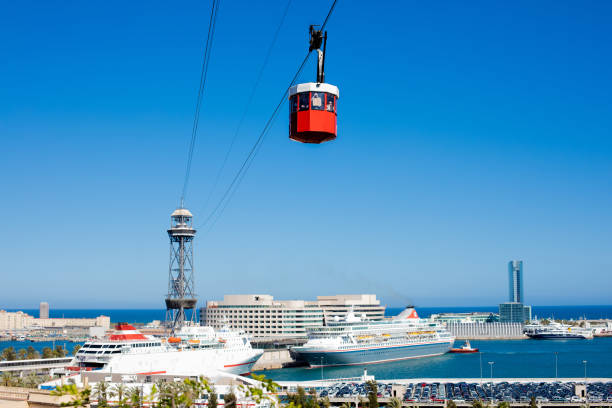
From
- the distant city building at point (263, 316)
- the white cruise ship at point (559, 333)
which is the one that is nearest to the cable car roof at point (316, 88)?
the distant city building at point (263, 316)

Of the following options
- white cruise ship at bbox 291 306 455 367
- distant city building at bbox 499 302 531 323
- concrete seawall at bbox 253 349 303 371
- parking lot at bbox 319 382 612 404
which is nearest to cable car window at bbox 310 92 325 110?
→ parking lot at bbox 319 382 612 404

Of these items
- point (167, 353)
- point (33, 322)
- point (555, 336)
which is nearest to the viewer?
point (167, 353)

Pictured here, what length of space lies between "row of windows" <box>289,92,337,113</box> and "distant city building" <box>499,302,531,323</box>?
13003cm

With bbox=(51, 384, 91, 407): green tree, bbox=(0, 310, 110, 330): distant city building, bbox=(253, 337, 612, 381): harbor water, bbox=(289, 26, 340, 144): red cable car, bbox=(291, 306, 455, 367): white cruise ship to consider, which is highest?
bbox=(289, 26, 340, 144): red cable car

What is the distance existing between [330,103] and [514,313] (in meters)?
133

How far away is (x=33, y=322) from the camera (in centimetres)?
15212

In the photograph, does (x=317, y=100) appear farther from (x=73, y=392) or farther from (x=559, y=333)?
(x=559, y=333)

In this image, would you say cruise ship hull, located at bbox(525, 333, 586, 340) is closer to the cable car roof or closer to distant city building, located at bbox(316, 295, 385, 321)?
distant city building, located at bbox(316, 295, 385, 321)

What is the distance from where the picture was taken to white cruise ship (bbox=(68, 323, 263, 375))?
146ft

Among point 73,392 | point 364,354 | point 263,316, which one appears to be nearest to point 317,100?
point 73,392

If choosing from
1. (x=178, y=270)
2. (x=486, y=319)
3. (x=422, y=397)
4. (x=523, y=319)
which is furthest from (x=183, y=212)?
(x=523, y=319)

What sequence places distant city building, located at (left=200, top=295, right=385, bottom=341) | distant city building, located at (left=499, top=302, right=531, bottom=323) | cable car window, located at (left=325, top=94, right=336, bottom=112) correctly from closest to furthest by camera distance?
cable car window, located at (left=325, top=94, right=336, bottom=112), distant city building, located at (left=200, top=295, right=385, bottom=341), distant city building, located at (left=499, top=302, right=531, bottom=323)

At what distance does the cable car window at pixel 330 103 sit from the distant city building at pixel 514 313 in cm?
12996

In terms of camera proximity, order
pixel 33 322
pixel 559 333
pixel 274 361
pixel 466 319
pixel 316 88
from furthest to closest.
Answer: pixel 33 322 → pixel 466 319 → pixel 559 333 → pixel 274 361 → pixel 316 88
